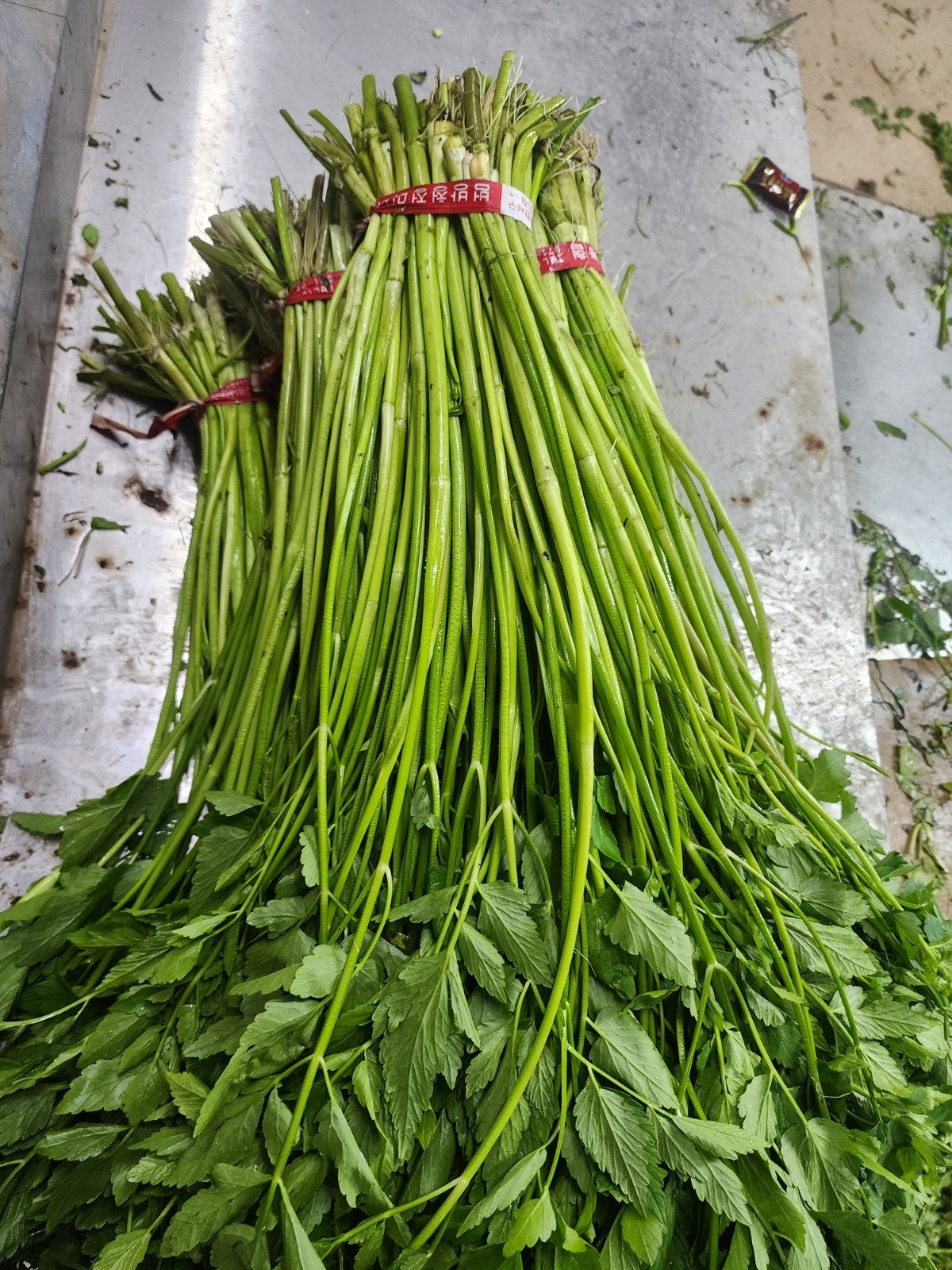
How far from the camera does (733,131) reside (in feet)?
6.65

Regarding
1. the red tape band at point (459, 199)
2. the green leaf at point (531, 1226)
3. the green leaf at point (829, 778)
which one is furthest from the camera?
the red tape band at point (459, 199)

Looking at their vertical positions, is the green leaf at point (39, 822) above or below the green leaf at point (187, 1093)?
above

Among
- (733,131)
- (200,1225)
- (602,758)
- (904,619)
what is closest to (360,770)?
(602,758)

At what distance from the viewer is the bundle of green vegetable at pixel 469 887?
652 millimetres

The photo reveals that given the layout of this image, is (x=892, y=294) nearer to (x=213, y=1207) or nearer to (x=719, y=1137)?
(x=719, y=1137)

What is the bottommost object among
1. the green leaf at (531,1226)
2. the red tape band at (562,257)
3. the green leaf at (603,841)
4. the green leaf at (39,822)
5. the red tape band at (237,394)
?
the green leaf at (531,1226)

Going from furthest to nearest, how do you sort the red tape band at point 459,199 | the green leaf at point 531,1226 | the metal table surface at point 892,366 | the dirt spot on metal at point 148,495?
the metal table surface at point 892,366
the dirt spot on metal at point 148,495
the red tape band at point 459,199
the green leaf at point 531,1226

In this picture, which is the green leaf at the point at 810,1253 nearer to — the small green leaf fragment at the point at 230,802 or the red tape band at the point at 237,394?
the small green leaf fragment at the point at 230,802

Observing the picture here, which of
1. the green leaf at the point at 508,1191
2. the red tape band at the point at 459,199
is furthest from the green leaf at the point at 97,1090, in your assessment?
the red tape band at the point at 459,199

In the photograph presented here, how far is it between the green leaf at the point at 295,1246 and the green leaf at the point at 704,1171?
288 millimetres

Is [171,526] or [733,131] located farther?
[733,131]

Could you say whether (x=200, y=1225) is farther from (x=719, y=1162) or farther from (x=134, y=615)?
(x=134, y=615)

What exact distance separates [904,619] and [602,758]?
4.64ft

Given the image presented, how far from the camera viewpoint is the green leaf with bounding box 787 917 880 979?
754 millimetres
